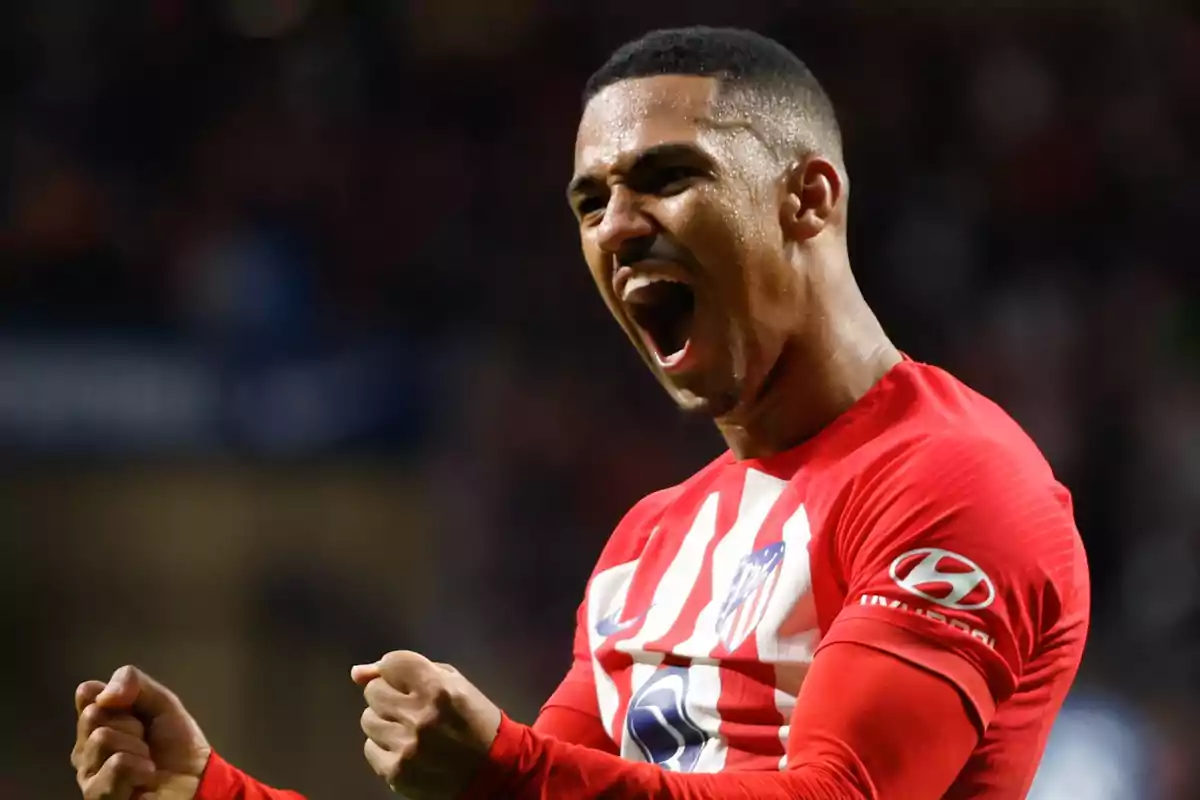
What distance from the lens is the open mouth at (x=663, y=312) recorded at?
7.07 ft

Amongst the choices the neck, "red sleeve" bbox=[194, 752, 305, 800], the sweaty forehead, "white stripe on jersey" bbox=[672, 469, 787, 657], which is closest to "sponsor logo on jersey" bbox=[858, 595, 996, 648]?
"white stripe on jersey" bbox=[672, 469, 787, 657]

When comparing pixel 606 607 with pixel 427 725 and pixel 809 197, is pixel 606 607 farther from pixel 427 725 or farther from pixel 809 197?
pixel 427 725

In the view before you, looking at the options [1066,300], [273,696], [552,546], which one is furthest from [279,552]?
[1066,300]

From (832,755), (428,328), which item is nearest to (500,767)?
(832,755)

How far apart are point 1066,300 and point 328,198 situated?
2766 millimetres

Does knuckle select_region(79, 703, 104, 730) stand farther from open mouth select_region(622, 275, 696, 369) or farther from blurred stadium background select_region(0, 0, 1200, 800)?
blurred stadium background select_region(0, 0, 1200, 800)

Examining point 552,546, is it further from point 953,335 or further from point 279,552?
point 953,335

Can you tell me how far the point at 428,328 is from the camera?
6023mm

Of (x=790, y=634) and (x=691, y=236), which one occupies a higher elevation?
(x=691, y=236)

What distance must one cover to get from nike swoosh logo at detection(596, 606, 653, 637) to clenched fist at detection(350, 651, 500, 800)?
2.03ft

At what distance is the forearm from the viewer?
168 centimetres

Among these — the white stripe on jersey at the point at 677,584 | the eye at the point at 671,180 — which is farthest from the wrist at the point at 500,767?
the eye at the point at 671,180

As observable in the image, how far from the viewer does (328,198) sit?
6645 millimetres

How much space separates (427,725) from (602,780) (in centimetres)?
19
